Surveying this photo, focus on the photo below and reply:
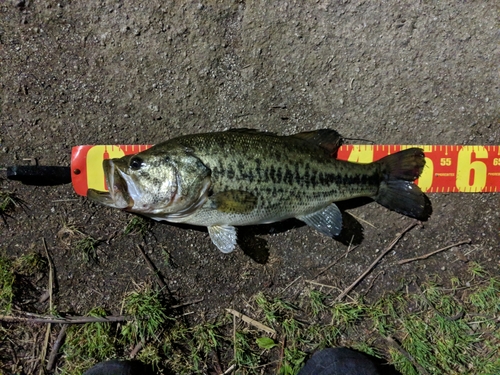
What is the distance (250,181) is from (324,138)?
818mm

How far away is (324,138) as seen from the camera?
3246 mm

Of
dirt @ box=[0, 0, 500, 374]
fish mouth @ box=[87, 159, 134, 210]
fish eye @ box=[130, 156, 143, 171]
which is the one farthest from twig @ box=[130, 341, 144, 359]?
fish eye @ box=[130, 156, 143, 171]

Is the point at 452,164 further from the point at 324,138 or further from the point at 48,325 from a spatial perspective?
the point at 48,325

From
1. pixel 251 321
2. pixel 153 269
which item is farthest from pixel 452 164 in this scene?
pixel 153 269

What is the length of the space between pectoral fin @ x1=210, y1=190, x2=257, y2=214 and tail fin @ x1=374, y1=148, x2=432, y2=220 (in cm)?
114

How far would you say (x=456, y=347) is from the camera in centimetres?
356

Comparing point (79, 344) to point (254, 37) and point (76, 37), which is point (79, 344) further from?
point (254, 37)

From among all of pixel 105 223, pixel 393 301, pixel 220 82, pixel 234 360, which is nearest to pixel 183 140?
pixel 220 82

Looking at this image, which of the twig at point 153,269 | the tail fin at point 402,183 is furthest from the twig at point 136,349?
the tail fin at point 402,183

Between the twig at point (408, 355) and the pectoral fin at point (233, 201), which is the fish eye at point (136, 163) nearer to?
the pectoral fin at point (233, 201)

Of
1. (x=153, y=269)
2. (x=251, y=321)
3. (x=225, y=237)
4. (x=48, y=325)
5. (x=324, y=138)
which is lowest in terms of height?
(x=48, y=325)

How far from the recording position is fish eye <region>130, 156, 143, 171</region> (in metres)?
2.76

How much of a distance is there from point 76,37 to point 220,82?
1259mm

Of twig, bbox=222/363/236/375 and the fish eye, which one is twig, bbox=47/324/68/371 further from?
the fish eye
